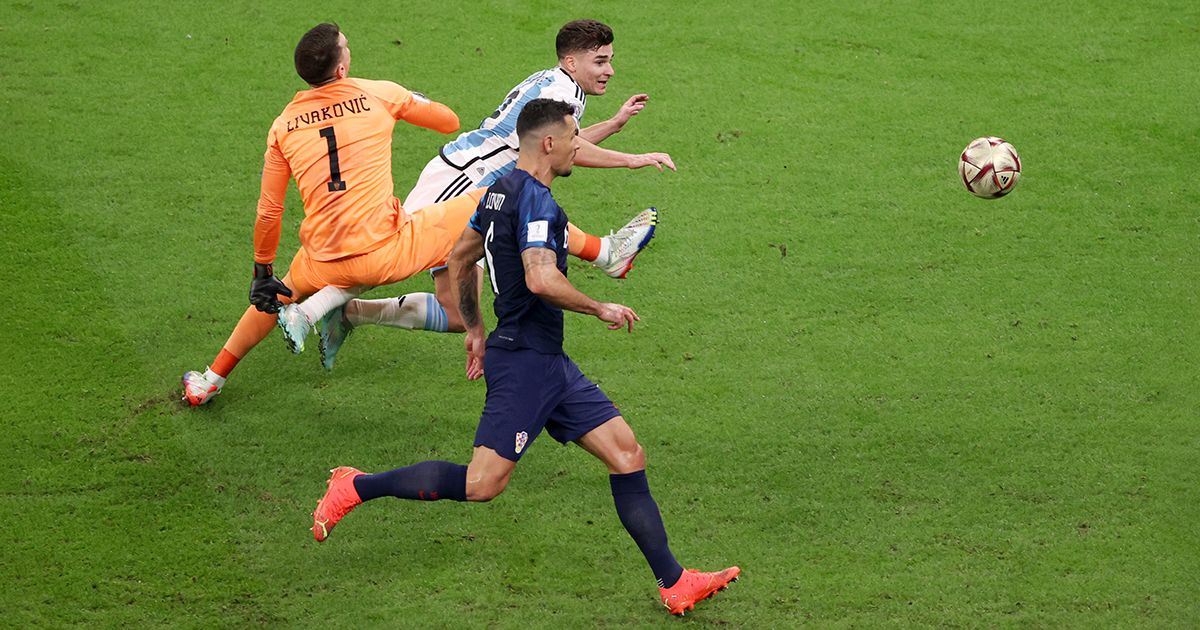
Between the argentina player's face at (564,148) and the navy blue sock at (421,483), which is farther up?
the argentina player's face at (564,148)

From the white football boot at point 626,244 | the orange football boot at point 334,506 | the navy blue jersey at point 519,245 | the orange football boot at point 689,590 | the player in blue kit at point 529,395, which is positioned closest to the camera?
the navy blue jersey at point 519,245

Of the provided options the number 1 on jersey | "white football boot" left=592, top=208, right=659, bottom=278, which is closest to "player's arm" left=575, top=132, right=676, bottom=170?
"white football boot" left=592, top=208, right=659, bottom=278

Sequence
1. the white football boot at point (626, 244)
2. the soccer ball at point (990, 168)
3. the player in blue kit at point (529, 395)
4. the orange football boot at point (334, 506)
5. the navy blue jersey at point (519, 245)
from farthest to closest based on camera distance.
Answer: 1. the soccer ball at point (990, 168)
2. the white football boot at point (626, 244)
3. the orange football boot at point (334, 506)
4. the player in blue kit at point (529, 395)
5. the navy blue jersey at point (519, 245)

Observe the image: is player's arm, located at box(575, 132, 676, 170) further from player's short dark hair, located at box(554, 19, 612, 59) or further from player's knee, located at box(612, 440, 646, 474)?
player's knee, located at box(612, 440, 646, 474)

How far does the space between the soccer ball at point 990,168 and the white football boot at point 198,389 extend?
431 cm

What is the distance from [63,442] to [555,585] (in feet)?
8.51

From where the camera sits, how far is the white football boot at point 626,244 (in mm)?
6430

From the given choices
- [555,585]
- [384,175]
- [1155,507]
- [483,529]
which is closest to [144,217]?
[384,175]

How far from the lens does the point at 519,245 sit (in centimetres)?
492


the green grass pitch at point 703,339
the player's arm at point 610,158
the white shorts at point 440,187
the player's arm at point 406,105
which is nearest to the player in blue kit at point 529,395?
the green grass pitch at point 703,339

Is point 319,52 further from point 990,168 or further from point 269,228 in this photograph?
point 990,168

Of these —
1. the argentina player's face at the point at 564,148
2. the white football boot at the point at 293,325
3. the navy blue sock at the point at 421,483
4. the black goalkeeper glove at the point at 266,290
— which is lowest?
the navy blue sock at the point at 421,483

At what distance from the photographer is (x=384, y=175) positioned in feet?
19.6

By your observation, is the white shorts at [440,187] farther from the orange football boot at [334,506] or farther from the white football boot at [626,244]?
the orange football boot at [334,506]
